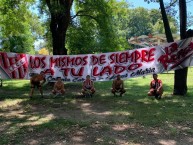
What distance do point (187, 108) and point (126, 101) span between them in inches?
95.4

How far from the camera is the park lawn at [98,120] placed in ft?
24.2

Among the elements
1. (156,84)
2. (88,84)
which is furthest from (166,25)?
(88,84)

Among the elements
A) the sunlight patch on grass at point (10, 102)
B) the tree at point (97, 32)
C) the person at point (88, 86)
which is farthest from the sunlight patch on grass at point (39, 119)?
the tree at point (97, 32)

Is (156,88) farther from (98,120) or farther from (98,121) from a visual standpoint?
(98,121)

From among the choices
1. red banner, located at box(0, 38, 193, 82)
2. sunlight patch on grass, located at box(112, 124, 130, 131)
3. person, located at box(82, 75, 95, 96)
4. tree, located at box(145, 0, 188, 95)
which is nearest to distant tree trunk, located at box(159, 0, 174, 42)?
tree, located at box(145, 0, 188, 95)

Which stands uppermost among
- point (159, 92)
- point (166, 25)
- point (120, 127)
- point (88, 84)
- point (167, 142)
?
point (166, 25)

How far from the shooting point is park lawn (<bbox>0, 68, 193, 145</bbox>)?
7.38m

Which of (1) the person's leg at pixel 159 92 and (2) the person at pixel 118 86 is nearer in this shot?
(1) the person's leg at pixel 159 92

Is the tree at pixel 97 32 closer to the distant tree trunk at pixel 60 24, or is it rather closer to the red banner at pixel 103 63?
the distant tree trunk at pixel 60 24

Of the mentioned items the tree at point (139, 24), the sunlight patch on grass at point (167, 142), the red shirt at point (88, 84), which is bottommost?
the sunlight patch on grass at point (167, 142)

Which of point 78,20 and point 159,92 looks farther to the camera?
point 78,20

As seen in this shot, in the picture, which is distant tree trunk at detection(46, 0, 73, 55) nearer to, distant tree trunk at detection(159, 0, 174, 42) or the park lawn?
distant tree trunk at detection(159, 0, 174, 42)

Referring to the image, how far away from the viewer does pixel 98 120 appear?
9.15 metres

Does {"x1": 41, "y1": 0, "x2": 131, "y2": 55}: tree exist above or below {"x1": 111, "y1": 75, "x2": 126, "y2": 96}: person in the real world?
above
